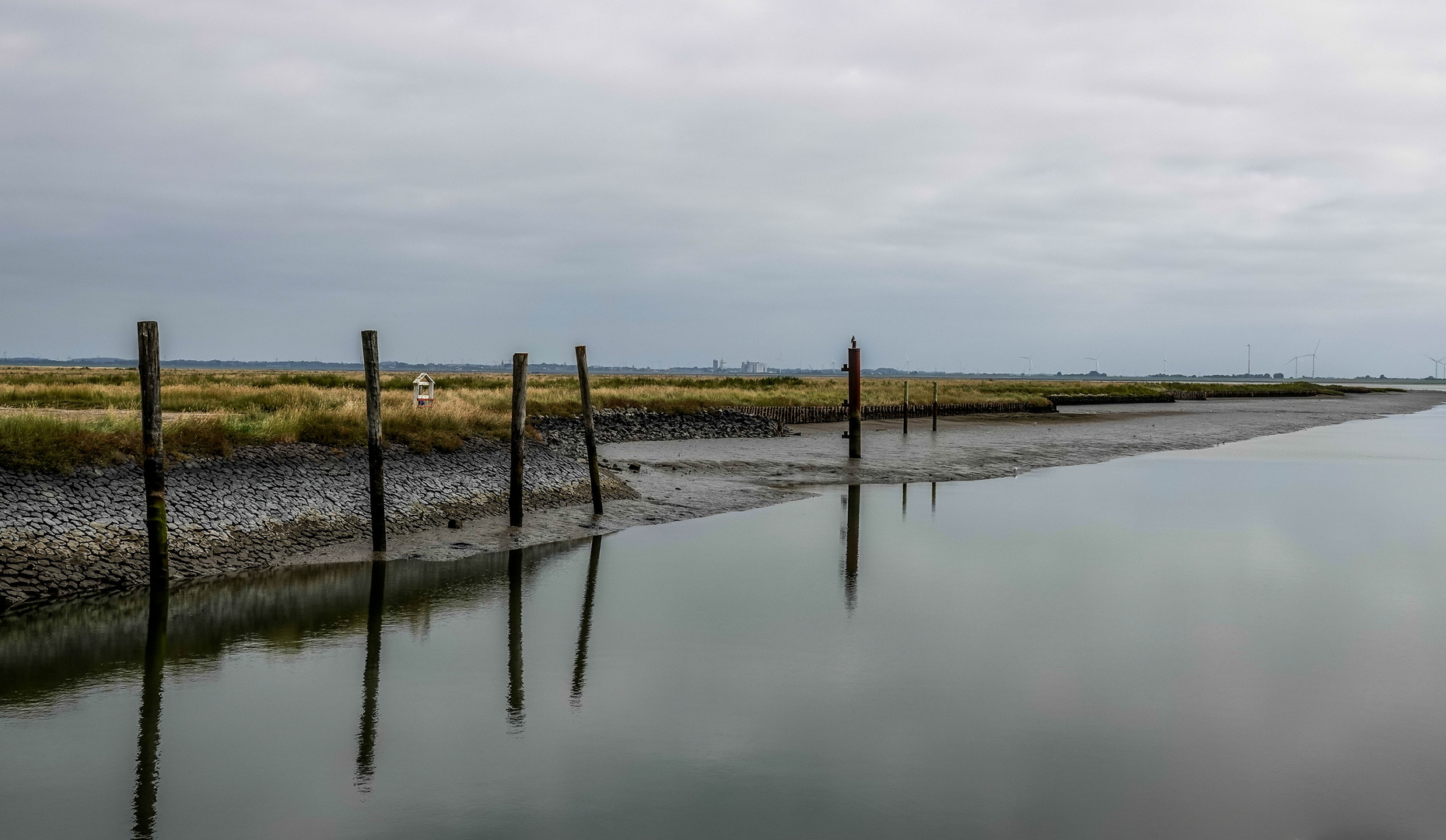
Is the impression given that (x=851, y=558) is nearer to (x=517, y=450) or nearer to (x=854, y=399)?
(x=517, y=450)

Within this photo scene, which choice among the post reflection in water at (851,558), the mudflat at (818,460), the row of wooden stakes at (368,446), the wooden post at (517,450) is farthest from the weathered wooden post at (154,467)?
the post reflection in water at (851,558)

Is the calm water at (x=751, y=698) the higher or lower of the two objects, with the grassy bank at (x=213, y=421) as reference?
lower

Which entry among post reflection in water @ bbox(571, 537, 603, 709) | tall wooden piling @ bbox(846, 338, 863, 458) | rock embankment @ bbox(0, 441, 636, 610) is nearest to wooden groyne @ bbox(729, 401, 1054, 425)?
tall wooden piling @ bbox(846, 338, 863, 458)

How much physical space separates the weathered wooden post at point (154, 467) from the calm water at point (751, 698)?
51 centimetres

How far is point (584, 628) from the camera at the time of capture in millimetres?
12641

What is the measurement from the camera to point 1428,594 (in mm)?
14711

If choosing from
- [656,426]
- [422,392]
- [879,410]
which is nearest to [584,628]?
[422,392]

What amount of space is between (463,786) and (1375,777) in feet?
23.1

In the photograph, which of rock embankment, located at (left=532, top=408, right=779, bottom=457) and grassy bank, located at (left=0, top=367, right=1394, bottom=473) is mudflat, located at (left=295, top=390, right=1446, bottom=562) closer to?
rock embankment, located at (left=532, top=408, right=779, bottom=457)

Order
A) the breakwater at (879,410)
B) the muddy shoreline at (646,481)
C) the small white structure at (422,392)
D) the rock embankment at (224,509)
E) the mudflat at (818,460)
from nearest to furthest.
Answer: the rock embankment at (224,509) → the muddy shoreline at (646,481) → the mudflat at (818,460) → the small white structure at (422,392) → the breakwater at (879,410)

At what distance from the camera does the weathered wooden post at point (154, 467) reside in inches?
516

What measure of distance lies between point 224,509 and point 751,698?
31.8 feet

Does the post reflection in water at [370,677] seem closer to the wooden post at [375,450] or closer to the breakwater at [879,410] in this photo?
the wooden post at [375,450]

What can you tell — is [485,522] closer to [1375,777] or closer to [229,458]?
[229,458]
